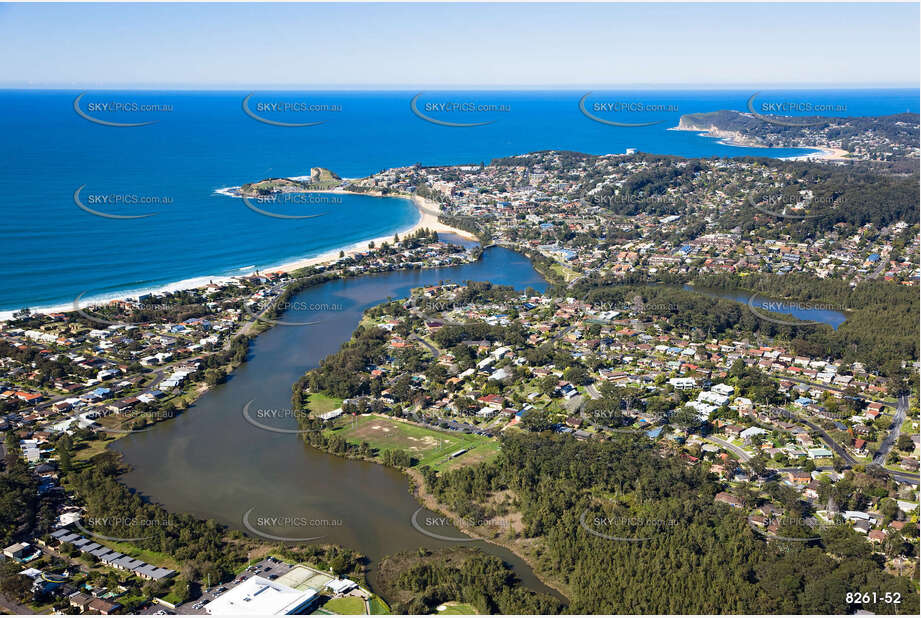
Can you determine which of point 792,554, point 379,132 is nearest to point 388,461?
point 792,554

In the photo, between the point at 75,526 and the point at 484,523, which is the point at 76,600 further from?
the point at 484,523

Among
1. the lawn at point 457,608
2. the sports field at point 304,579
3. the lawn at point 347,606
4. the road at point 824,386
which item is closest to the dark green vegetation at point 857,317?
the road at point 824,386

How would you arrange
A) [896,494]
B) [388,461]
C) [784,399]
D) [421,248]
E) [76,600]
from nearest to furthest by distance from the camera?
[76,600] → [896,494] → [388,461] → [784,399] → [421,248]

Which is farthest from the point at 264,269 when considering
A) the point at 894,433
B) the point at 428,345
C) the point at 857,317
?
the point at 894,433

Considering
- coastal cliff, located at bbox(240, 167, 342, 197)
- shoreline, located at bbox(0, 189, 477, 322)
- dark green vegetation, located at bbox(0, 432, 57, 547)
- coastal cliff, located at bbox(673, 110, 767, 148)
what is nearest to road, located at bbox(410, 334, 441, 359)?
shoreline, located at bbox(0, 189, 477, 322)

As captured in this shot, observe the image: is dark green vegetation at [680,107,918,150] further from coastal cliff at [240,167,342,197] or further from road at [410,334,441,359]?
road at [410,334,441,359]

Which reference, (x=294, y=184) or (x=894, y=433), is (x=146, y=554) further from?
(x=294, y=184)

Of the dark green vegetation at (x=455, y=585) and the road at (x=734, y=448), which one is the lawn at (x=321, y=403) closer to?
the dark green vegetation at (x=455, y=585)

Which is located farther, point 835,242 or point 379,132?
point 379,132
